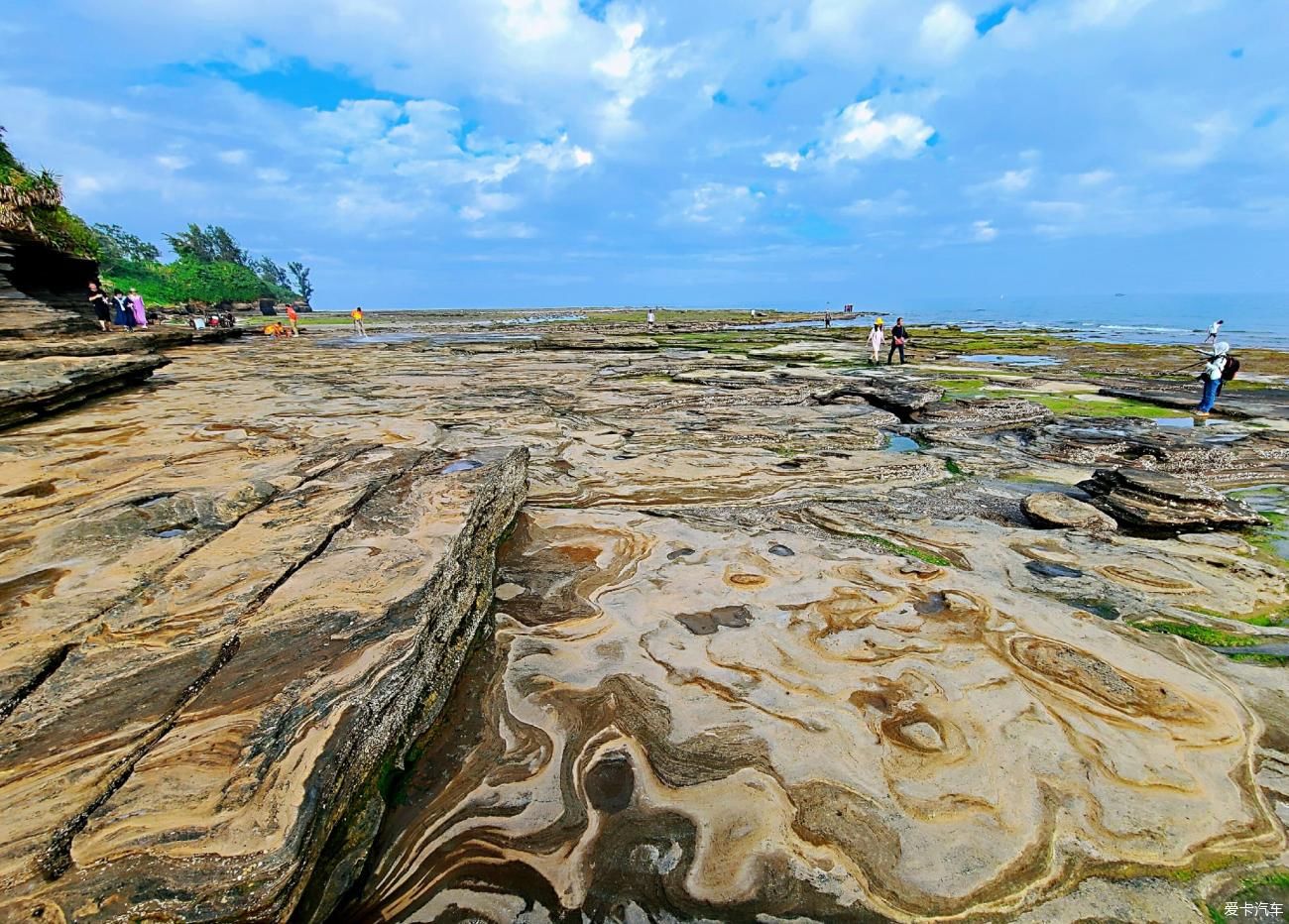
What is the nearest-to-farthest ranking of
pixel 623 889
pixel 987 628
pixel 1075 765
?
pixel 623 889
pixel 1075 765
pixel 987 628

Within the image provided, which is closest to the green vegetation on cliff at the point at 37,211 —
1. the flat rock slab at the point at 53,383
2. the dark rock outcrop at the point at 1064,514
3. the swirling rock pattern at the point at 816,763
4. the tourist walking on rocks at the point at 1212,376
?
the flat rock slab at the point at 53,383

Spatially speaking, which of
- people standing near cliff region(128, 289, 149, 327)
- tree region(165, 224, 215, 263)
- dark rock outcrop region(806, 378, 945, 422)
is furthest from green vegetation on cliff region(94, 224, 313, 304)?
dark rock outcrop region(806, 378, 945, 422)

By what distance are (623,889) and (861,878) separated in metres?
1.10

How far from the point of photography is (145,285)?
63.2 m

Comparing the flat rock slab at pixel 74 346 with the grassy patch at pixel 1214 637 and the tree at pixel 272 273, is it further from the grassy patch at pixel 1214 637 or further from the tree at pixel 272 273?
the tree at pixel 272 273

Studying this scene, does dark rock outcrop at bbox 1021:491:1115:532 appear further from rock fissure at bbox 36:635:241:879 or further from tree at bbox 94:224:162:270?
tree at bbox 94:224:162:270

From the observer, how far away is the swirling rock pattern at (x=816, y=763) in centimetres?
253

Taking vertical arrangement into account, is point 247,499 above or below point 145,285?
below

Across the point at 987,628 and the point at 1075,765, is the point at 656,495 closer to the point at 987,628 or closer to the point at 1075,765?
the point at 987,628

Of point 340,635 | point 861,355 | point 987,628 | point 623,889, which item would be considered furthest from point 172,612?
point 861,355

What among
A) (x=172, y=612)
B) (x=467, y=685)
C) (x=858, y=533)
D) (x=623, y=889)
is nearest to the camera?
(x=623, y=889)

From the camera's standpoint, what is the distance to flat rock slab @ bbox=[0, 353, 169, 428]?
862 cm

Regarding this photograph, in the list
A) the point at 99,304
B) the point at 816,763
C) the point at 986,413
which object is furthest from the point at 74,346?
the point at 986,413

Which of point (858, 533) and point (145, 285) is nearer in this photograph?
point (858, 533)
